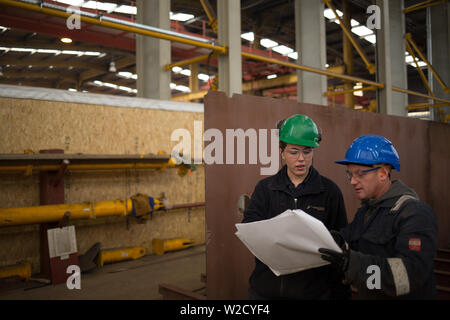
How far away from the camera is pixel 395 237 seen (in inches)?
71.0

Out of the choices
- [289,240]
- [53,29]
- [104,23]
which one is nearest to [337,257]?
[289,240]

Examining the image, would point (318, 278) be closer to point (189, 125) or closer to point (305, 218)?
point (305, 218)

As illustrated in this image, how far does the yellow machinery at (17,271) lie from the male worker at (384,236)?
5.22m

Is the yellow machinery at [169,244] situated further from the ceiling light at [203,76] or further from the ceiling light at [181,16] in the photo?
the ceiling light at [203,76]

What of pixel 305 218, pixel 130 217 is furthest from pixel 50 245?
pixel 305 218

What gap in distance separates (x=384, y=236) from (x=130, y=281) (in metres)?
4.70

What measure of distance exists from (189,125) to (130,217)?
230 centimetres

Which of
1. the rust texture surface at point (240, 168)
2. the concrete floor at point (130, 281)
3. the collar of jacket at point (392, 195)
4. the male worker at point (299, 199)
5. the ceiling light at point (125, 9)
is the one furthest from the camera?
the ceiling light at point (125, 9)

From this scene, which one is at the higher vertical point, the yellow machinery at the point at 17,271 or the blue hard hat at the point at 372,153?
the blue hard hat at the point at 372,153

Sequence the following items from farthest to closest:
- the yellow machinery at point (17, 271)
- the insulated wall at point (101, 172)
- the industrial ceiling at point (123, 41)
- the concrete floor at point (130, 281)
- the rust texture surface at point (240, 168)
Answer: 1. the industrial ceiling at point (123, 41)
2. the insulated wall at point (101, 172)
3. the yellow machinery at point (17, 271)
4. the concrete floor at point (130, 281)
5. the rust texture surface at point (240, 168)

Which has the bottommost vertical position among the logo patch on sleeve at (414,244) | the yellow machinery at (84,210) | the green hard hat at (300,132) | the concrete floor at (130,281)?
the concrete floor at (130,281)

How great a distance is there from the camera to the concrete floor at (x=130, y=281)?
5027 millimetres

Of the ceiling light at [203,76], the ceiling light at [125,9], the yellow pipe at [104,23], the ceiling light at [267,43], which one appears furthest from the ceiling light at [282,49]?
the yellow pipe at [104,23]

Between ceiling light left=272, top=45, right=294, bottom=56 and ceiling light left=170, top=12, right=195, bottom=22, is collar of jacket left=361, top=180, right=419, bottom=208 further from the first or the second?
ceiling light left=272, top=45, right=294, bottom=56
